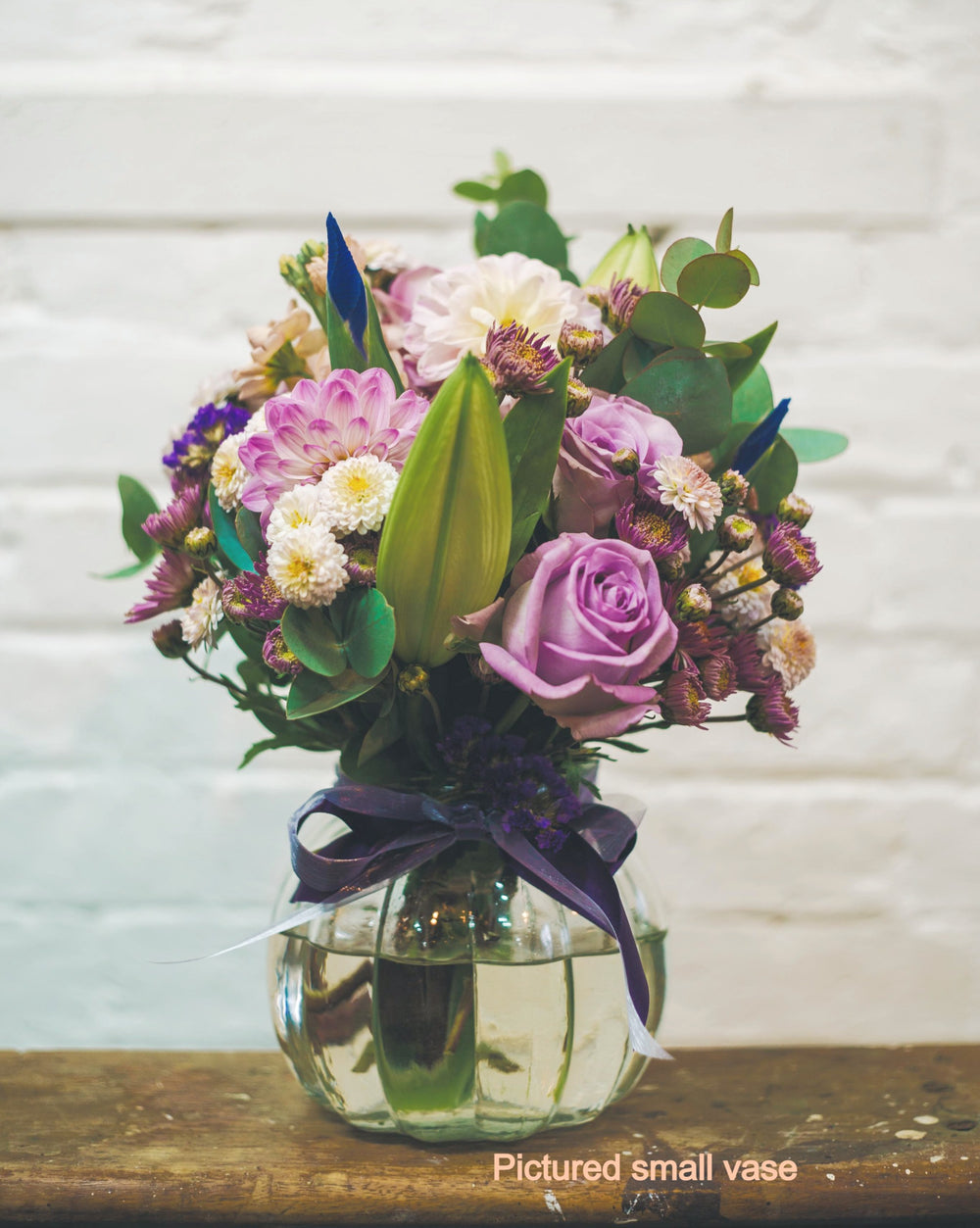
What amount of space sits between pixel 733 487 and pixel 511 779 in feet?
0.52

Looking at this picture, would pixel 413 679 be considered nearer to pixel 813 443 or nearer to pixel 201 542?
pixel 201 542

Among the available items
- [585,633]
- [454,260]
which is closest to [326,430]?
[585,633]

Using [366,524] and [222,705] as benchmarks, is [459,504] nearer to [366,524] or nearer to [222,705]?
[366,524]

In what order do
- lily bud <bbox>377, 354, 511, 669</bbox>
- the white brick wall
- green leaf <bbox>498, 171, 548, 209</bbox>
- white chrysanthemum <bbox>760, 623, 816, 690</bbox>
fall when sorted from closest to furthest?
1. lily bud <bbox>377, 354, 511, 669</bbox>
2. white chrysanthemum <bbox>760, 623, 816, 690</bbox>
3. green leaf <bbox>498, 171, 548, 209</bbox>
4. the white brick wall

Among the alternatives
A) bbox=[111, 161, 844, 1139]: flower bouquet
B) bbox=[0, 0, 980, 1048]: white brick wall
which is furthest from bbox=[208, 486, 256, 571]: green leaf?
bbox=[0, 0, 980, 1048]: white brick wall

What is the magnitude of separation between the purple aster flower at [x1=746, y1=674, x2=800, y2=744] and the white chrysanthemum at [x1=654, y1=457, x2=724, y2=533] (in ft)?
0.31

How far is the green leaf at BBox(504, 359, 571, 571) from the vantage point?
1.39ft

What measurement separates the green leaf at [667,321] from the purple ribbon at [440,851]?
22 centimetres

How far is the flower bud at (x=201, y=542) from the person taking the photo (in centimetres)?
46

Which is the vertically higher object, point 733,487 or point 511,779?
point 733,487

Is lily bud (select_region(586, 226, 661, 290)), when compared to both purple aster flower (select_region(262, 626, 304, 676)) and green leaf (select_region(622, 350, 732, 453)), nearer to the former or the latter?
green leaf (select_region(622, 350, 732, 453))

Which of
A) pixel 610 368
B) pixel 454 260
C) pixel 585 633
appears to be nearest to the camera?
pixel 585 633

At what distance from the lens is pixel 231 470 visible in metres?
0.46

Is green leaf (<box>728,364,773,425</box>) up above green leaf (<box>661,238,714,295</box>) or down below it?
below
